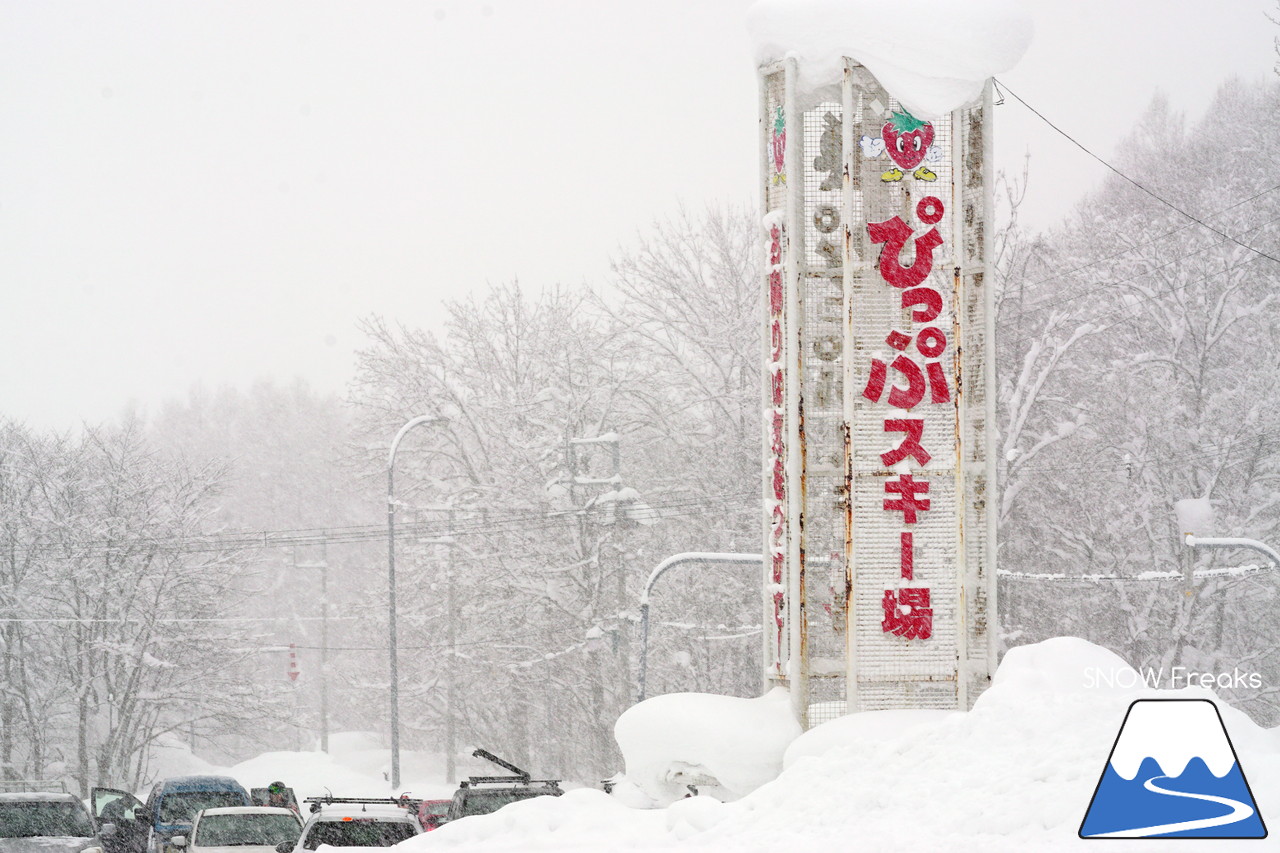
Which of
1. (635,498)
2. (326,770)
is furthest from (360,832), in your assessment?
(326,770)

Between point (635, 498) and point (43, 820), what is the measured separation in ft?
84.9

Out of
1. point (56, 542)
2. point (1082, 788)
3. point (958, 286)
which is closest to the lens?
point (1082, 788)

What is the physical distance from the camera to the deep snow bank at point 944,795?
10869 mm

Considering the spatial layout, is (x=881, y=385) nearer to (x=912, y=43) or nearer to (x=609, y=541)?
(x=912, y=43)

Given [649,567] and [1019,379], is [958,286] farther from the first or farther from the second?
[649,567]

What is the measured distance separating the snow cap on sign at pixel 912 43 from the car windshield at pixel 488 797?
31.5 ft

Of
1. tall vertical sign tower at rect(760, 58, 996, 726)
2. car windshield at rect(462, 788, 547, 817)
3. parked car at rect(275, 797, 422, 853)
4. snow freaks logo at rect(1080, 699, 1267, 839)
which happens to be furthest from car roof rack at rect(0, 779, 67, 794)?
snow freaks logo at rect(1080, 699, 1267, 839)

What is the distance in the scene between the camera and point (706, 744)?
17109 mm

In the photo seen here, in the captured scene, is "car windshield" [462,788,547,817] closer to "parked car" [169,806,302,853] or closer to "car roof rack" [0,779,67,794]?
"parked car" [169,806,302,853]

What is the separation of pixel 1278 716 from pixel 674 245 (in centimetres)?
2047

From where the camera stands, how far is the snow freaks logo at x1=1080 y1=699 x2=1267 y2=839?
9.87 m

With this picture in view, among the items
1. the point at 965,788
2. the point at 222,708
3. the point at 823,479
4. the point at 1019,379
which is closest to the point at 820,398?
the point at 823,479

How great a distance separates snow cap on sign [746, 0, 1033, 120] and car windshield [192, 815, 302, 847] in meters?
10.9

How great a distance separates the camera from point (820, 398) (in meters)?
18.5
